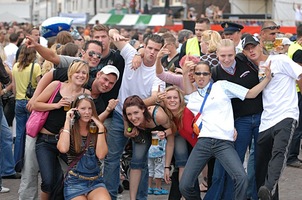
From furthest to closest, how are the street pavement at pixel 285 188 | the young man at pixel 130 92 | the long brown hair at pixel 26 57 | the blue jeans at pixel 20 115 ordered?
the blue jeans at pixel 20 115, the long brown hair at pixel 26 57, the street pavement at pixel 285 188, the young man at pixel 130 92

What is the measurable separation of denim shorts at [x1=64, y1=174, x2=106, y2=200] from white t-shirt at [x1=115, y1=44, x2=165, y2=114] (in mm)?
1246

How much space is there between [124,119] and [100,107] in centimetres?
30

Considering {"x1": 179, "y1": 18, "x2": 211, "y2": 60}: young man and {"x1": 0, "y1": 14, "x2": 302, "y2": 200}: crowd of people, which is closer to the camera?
{"x1": 0, "y1": 14, "x2": 302, "y2": 200}: crowd of people

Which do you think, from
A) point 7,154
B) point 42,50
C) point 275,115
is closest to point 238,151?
point 275,115

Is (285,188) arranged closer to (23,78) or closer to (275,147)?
(275,147)

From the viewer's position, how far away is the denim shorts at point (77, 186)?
25.5ft

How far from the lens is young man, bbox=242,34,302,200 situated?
8133mm

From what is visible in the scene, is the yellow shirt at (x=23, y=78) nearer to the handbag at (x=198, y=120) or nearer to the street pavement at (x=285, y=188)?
the street pavement at (x=285, y=188)

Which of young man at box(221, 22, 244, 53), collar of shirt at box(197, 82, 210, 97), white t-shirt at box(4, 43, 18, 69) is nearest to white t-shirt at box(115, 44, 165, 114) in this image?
collar of shirt at box(197, 82, 210, 97)

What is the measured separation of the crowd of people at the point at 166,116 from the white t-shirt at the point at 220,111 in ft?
0.04

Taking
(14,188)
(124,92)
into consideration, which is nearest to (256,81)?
(124,92)

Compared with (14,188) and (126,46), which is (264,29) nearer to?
(126,46)

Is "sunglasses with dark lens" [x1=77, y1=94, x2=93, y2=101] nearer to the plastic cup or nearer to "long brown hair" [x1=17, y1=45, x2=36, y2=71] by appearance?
the plastic cup

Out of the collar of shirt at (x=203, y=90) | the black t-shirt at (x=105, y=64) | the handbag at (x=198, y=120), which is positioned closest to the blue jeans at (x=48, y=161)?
the black t-shirt at (x=105, y=64)
